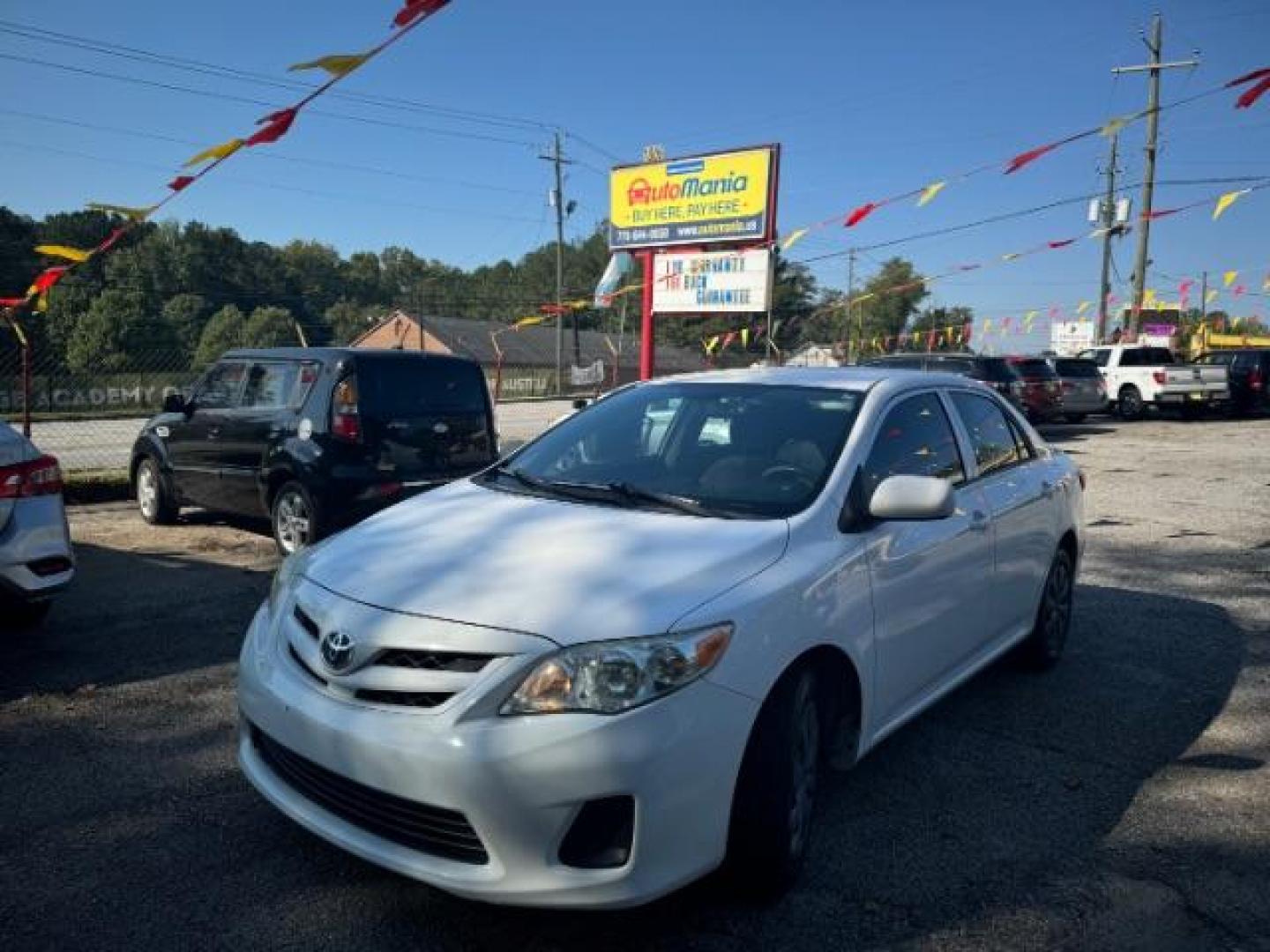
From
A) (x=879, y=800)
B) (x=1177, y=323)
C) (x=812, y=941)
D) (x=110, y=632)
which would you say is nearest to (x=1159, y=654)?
(x=879, y=800)

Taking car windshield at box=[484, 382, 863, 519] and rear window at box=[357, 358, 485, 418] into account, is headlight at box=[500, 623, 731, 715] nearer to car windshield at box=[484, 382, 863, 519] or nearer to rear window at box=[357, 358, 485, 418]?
car windshield at box=[484, 382, 863, 519]

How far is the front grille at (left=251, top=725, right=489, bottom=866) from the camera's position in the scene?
2432 mm

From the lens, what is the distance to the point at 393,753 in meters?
2.43

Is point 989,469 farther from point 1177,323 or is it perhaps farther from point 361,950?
point 1177,323

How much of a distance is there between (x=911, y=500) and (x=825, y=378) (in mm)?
1074

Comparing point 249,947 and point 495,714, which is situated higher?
point 495,714

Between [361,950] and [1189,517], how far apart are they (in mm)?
9537

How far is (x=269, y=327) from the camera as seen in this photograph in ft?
166

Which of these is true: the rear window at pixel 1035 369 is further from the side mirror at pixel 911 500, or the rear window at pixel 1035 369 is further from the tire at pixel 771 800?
the tire at pixel 771 800

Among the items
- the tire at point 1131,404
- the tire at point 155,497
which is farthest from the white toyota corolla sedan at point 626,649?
the tire at point 1131,404

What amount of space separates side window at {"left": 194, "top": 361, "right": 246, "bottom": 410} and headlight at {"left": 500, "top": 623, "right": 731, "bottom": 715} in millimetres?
6592

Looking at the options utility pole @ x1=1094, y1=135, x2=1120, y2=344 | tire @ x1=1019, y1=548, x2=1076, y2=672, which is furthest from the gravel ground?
utility pole @ x1=1094, y1=135, x2=1120, y2=344

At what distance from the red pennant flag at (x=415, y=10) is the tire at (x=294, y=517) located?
343 cm

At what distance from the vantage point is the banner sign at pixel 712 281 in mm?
18438
